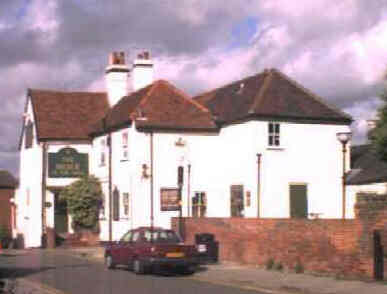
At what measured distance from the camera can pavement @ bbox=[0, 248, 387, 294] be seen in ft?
63.6

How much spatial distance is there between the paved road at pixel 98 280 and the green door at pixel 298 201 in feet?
43.8

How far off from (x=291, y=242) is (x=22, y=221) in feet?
102

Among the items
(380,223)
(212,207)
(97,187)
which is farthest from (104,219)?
(380,223)

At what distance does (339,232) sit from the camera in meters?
22.8

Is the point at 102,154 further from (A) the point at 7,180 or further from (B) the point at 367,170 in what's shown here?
(A) the point at 7,180

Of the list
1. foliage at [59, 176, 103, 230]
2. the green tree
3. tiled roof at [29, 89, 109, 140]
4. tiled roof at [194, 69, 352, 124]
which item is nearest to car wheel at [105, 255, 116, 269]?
the green tree

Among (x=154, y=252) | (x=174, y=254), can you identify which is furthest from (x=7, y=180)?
(x=174, y=254)

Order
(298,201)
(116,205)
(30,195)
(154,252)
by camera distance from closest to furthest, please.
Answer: (154,252), (298,201), (116,205), (30,195)

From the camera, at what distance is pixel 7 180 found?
78.8 metres

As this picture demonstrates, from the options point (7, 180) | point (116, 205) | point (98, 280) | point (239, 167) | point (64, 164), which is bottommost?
point (98, 280)

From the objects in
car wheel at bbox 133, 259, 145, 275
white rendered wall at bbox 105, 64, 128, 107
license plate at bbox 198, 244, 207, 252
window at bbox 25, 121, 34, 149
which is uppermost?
white rendered wall at bbox 105, 64, 128, 107

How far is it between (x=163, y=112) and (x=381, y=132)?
49.7 ft

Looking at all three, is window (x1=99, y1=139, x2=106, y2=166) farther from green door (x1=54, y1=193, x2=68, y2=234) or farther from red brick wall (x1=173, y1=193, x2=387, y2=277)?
red brick wall (x1=173, y1=193, x2=387, y2=277)

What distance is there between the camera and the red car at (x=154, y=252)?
2486cm
